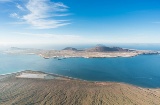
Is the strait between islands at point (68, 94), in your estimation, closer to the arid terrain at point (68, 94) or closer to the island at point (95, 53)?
the arid terrain at point (68, 94)

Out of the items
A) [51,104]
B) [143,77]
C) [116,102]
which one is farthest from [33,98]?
[143,77]

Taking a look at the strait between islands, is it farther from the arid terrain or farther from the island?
the island

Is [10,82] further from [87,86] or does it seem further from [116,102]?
[116,102]

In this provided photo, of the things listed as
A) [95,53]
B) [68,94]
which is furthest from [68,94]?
[95,53]

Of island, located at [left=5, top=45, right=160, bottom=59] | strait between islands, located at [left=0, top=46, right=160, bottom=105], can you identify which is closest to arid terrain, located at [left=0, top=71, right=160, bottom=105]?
strait between islands, located at [left=0, top=46, right=160, bottom=105]

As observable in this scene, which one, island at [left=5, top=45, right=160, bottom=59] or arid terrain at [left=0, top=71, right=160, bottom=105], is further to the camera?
island at [left=5, top=45, right=160, bottom=59]

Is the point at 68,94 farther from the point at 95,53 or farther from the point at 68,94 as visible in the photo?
the point at 95,53

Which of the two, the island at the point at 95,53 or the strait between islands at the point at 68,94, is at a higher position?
the island at the point at 95,53

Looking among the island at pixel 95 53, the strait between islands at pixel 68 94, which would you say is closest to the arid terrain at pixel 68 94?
the strait between islands at pixel 68 94
